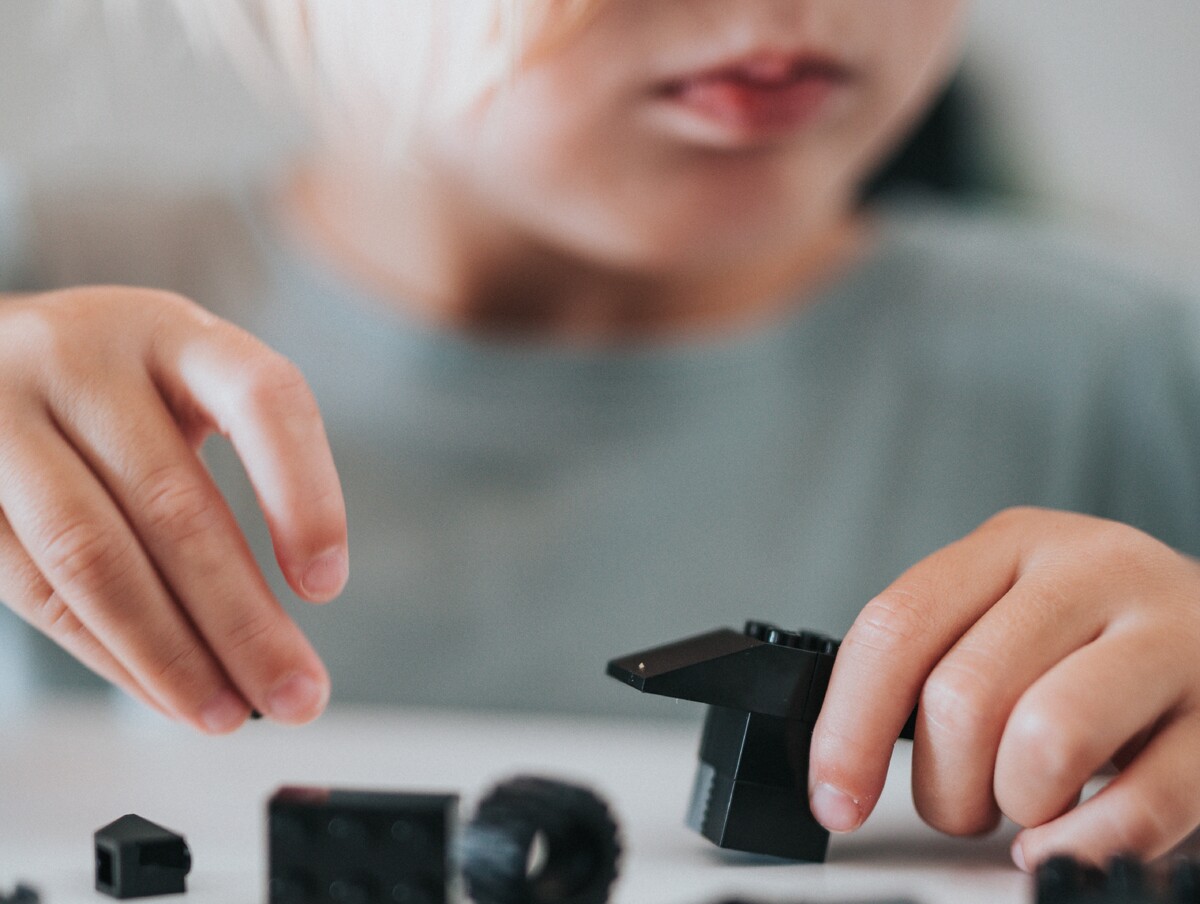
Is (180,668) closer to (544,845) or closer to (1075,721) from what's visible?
(544,845)

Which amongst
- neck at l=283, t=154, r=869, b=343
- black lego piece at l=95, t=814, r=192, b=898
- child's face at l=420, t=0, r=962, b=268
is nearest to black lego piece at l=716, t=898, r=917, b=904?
black lego piece at l=95, t=814, r=192, b=898

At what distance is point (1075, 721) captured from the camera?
0.92 feet

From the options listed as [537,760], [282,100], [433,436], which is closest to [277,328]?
[433,436]

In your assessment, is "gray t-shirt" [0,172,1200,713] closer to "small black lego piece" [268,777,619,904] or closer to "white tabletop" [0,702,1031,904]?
"white tabletop" [0,702,1031,904]

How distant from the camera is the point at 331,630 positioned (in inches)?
28.5

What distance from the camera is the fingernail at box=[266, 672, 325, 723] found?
1.08 ft

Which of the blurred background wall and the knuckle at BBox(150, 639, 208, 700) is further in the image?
the blurred background wall

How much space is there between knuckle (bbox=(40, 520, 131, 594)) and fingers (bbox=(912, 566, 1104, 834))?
0.21 m

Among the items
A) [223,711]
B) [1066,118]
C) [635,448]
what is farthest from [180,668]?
[1066,118]

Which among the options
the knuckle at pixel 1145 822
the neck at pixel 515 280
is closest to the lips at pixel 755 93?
the neck at pixel 515 280

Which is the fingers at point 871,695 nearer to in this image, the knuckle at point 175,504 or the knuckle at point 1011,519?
the knuckle at point 1011,519

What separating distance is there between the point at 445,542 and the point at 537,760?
305 millimetres

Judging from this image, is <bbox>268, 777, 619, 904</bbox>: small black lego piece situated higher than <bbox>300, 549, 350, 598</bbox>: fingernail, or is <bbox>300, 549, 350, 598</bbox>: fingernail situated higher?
<bbox>300, 549, 350, 598</bbox>: fingernail

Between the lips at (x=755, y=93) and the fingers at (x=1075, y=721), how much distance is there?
295 mm
